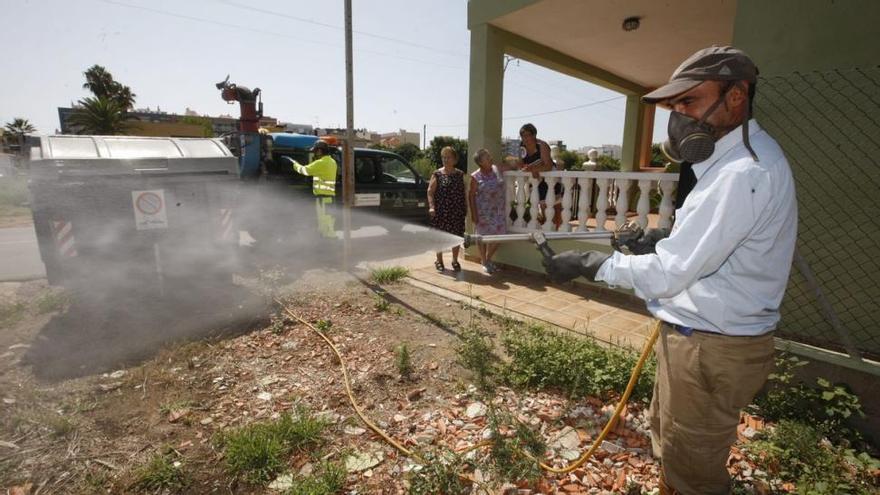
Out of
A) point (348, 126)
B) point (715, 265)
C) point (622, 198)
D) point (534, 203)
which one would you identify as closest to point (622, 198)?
point (622, 198)

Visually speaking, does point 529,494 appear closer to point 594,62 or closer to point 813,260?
point 813,260

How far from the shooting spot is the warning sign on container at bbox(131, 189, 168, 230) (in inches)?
188

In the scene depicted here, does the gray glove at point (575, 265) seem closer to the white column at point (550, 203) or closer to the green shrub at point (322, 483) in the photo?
the green shrub at point (322, 483)

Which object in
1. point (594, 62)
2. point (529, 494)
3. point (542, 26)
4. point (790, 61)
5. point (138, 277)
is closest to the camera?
point (529, 494)

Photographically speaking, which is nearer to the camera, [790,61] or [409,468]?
[409,468]

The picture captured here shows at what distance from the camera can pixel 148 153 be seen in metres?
5.18

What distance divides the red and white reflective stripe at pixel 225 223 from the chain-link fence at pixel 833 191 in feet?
19.4

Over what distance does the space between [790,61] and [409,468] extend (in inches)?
160

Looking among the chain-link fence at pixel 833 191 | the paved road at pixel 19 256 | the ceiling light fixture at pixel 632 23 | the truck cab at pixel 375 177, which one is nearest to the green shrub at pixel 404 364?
the chain-link fence at pixel 833 191

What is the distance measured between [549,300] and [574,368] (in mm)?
1975

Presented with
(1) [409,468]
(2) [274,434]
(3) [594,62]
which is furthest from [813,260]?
(3) [594,62]

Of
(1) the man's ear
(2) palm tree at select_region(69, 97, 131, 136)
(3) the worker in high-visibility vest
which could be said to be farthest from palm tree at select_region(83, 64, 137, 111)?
(1) the man's ear

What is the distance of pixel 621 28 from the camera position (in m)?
6.11

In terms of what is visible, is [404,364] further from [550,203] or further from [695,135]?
[550,203]
